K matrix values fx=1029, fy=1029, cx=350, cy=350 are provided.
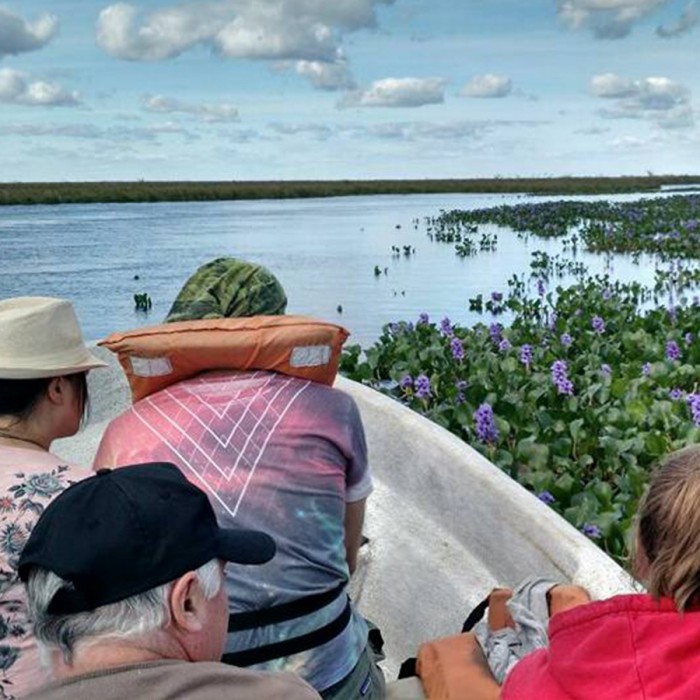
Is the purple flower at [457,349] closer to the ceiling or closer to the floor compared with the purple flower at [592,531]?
closer to the ceiling

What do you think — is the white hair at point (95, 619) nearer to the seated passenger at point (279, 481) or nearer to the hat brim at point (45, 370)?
the seated passenger at point (279, 481)

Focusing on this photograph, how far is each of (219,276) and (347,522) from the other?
620 mm

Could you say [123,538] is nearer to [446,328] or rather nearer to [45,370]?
[45,370]

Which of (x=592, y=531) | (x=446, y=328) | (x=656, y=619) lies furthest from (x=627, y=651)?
(x=446, y=328)

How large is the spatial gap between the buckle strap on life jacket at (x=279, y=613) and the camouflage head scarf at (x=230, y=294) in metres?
0.67

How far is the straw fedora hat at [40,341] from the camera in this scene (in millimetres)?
2053

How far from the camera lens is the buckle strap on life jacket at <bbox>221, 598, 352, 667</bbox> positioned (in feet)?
6.08

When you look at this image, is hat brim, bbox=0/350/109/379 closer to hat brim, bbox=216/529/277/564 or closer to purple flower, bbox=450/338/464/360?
hat brim, bbox=216/529/277/564

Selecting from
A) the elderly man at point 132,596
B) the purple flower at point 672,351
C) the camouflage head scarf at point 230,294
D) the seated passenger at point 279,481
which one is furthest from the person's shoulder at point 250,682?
the purple flower at point 672,351

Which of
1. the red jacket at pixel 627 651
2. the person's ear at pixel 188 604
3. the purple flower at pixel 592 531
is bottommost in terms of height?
the purple flower at pixel 592 531

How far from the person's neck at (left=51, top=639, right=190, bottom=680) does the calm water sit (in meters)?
10.2

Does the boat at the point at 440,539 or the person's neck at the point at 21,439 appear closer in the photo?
the person's neck at the point at 21,439

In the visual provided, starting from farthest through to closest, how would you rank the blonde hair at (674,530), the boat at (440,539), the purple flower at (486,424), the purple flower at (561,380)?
the purple flower at (561,380) < the purple flower at (486,424) < the boat at (440,539) < the blonde hair at (674,530)

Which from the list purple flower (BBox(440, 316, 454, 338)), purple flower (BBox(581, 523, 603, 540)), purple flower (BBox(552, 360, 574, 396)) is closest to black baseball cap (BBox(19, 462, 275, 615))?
purple flower (BBox(581, 523, 603, 540))
